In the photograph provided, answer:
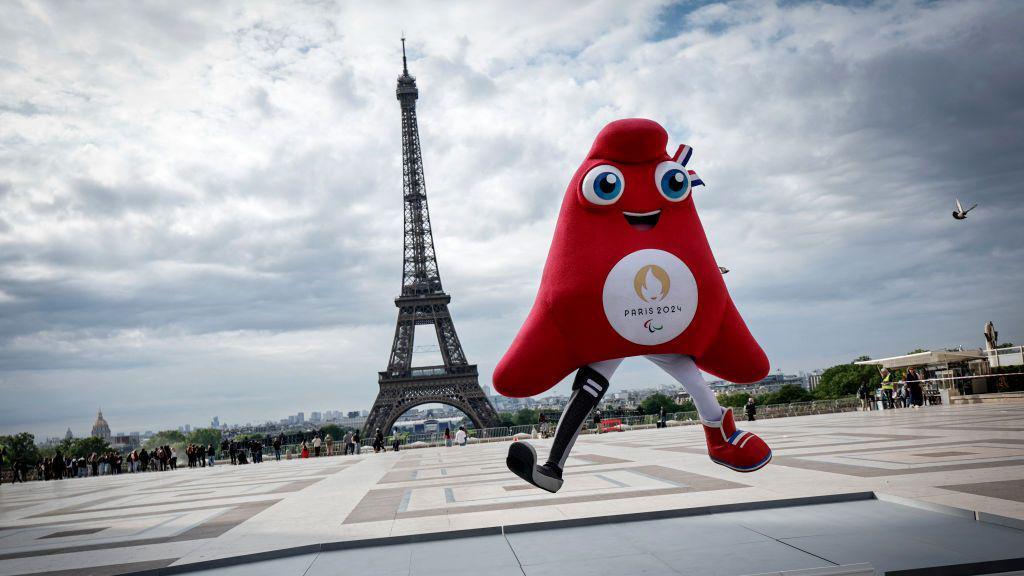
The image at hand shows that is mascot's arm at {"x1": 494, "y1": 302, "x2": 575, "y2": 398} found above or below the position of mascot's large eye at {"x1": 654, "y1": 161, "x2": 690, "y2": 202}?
below

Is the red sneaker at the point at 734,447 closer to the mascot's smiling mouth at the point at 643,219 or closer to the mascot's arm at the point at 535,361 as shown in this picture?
the mascot's arm at the point at 535,361

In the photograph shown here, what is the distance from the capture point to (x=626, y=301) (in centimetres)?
400

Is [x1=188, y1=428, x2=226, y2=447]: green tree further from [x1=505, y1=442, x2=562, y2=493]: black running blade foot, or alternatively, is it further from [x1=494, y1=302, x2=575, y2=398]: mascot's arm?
[x1=494, y1=302, x2=575, y2=398]: mascot's arm

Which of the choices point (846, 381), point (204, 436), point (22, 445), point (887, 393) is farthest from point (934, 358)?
point (204, 436)

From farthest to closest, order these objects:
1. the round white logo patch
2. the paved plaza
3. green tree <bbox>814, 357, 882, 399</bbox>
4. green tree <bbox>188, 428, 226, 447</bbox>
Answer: green tree <bbox>188, 428, 226, 447</bbox> → green tree <bbox>814, 357, 882, 399</bbox> → the paved plaza → the round white logo patch

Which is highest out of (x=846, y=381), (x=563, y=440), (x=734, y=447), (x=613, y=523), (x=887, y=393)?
(x=563, y=440)

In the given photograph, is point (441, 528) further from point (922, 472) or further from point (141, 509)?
point (141, 509)

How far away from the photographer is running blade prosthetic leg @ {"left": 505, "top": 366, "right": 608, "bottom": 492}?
4109 mm

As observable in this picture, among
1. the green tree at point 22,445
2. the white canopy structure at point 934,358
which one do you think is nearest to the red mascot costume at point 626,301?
the white canopy structure at point 934,358

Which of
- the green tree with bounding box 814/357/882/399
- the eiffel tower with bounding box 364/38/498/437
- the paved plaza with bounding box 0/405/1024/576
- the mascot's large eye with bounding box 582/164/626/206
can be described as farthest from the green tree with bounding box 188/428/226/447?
the mascot's large eye with bounding box 582/164/626/206

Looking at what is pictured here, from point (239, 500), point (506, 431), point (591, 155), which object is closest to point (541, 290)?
point (591, 155)

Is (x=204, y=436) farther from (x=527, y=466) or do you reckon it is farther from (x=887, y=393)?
(x=527, y=466)

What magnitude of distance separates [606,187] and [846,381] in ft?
240

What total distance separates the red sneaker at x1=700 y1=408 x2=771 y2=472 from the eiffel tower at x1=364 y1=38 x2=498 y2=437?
35714mm
